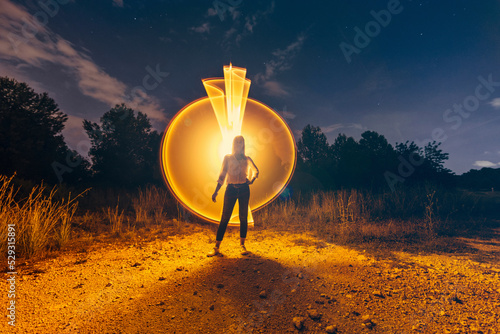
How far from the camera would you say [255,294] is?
10.3ft

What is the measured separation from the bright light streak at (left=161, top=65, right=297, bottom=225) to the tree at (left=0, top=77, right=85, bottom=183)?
1185 cm

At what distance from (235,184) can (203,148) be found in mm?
4854

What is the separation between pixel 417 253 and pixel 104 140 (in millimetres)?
27360

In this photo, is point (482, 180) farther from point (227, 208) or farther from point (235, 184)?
point (227, 208)

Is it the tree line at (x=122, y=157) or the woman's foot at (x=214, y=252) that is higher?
the tree line at (x=122, y=157)

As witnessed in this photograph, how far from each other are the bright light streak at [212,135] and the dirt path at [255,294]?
304 cm

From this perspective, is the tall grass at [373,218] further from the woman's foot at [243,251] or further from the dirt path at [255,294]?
the woman's foot at [243,251]

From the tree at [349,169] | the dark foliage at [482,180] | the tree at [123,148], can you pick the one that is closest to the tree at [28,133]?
the tree at [123,148]

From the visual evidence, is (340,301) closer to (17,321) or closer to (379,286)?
(379,286)

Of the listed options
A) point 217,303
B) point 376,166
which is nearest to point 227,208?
point 217,303

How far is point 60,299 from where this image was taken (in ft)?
9.41

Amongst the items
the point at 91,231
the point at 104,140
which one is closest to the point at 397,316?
the point at 91,231

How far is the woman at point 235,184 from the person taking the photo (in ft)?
16.6

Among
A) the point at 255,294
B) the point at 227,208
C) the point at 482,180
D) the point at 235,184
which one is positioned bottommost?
the point at 255,294
